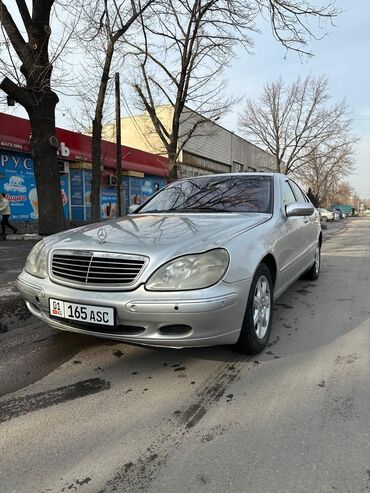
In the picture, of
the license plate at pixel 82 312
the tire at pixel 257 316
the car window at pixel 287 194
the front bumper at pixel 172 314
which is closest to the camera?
the front bumper at pixel 172 314

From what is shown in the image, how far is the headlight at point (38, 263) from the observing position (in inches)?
132

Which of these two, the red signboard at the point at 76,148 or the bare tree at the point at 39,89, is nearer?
the bare tree at the point at 39,89

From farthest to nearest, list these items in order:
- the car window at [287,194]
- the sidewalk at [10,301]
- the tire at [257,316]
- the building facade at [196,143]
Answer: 1. the building facade at [196,143]
2. the car window at [287,194]
3. the sidewalk at [10,301]
4. the tire at [257,316]

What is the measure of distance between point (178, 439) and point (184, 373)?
84cm

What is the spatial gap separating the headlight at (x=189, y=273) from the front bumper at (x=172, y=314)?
0.16ft

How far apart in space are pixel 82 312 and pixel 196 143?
2575 centimetres

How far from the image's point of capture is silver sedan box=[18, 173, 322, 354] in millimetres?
2795

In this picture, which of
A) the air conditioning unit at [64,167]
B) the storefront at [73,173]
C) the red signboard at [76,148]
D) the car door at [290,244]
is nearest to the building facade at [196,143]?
the red signboard at [76,148]

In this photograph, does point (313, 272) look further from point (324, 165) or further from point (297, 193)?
point (324, 165)

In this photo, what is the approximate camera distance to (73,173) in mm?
16594

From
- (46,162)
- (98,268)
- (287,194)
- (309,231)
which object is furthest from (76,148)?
(98,268)

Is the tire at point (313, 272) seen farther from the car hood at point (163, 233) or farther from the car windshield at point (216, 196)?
the car hood at point (163, 233)

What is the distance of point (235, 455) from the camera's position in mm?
2203

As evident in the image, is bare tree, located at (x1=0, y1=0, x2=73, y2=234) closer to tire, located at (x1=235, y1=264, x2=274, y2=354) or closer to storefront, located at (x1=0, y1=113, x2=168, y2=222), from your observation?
storefront, located at (x1=0, y1=113, x2=168, y2=222)
